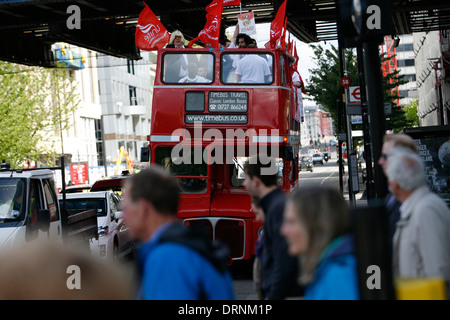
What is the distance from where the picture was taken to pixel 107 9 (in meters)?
21.5

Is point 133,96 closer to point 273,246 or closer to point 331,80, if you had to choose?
point 331,80

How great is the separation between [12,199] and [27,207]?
0.27 metres

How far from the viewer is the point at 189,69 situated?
14.8m

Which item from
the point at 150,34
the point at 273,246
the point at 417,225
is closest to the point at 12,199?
the point at 150,34

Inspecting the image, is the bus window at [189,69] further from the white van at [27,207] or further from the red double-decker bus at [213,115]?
the white van at [27,207]

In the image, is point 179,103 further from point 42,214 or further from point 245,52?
point 42,214

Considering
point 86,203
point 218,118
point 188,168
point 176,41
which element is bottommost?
point 86,203

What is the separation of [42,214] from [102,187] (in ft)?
28.1

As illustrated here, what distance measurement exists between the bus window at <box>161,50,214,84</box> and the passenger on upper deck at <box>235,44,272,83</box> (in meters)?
0.55

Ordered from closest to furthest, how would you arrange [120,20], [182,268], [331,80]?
1. [182,268]
2. [120,20]
3. [331,80]

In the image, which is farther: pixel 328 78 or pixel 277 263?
pixel 328 78

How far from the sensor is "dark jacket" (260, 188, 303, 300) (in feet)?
16.8

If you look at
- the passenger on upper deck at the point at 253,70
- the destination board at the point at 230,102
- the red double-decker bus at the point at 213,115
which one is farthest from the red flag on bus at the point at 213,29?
the destination board at the point at 230,102

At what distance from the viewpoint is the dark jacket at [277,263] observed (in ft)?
16.8
